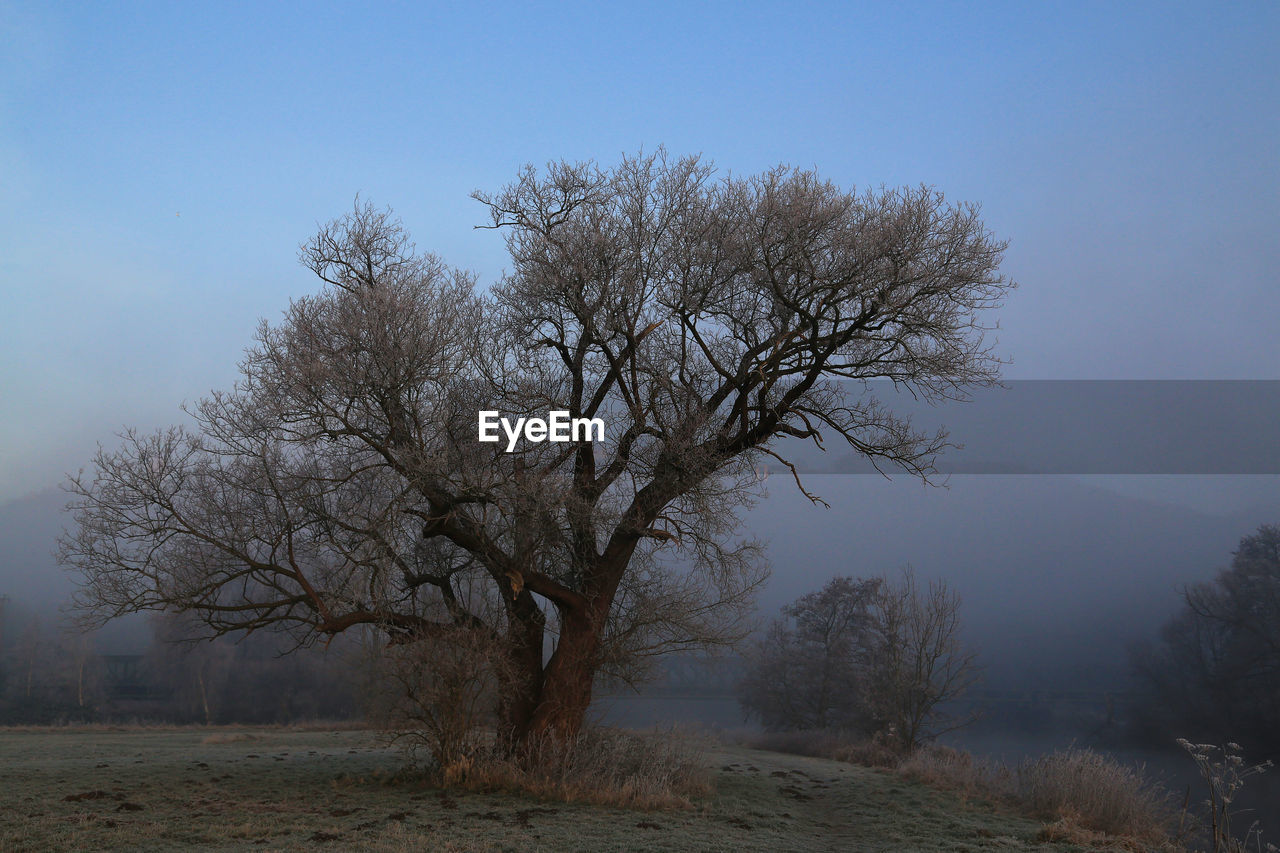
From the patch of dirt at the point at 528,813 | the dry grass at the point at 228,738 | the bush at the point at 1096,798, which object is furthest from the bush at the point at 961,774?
the dry grass at the point at 228,738

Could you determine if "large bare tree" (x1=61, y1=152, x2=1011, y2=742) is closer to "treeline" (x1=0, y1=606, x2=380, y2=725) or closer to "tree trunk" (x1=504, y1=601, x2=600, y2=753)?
"tree trunk" (x1=504, y1=601, x2=600, y2=753)

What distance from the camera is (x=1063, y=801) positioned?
11547 millimetres

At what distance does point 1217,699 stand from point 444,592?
3326 cm

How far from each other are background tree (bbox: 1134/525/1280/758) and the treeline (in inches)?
1533

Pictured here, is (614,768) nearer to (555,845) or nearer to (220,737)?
(555,845)

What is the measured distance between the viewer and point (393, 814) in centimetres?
996

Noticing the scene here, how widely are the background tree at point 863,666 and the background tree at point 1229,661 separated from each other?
41.0ft

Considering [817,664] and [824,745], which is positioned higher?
[817,664]

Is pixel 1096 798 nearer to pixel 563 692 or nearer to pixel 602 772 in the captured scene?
→ pixel 602 772

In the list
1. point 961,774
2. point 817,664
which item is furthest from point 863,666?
point 961,774

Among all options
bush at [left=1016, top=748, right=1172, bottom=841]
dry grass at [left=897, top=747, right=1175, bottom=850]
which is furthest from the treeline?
bush at [left=1016, top=748, right=1172, bottom=841]

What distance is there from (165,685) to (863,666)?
38.6 m

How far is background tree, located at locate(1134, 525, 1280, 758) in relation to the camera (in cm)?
3062

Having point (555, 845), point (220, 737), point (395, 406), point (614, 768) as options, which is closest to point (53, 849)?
point (555, 845)
